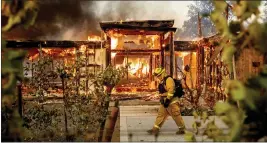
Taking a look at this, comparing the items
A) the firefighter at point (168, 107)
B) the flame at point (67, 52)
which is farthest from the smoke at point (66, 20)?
the firefighter at point (168, 107)

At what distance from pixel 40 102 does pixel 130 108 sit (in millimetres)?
4217

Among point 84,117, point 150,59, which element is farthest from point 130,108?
point 150,59

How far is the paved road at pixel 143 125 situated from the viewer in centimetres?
793

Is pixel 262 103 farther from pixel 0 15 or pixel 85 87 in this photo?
pixel 85 87

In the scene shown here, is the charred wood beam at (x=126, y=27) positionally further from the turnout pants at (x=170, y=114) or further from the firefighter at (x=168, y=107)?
the turnout pants at (x=170, y=114)

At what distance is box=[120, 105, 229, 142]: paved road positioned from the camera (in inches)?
312

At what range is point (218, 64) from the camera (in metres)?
15.0

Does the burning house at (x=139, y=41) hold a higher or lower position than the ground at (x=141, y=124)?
Result: higher

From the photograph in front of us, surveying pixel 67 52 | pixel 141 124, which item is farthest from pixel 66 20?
pixel 141 124

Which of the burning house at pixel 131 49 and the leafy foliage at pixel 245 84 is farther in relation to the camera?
the burning house at pixel 131 49

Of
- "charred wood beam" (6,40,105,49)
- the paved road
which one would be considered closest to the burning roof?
"charred wood beam" (6,40,105,49)

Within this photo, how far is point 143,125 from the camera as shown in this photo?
9.77 m

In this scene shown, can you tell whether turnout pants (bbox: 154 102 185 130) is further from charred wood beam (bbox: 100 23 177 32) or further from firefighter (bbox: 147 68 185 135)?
charred wood beam (bbox: 100 23 177 32)

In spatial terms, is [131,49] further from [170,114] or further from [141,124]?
[170,114]
